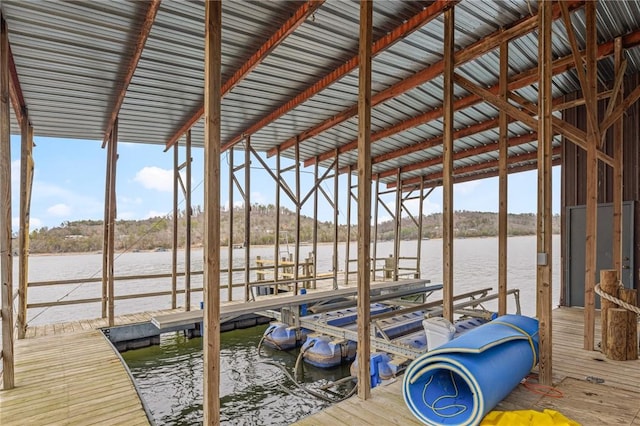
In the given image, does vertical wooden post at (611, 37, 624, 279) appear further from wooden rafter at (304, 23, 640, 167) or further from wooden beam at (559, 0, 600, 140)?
wooden beam at (559, 0, 600, 140)

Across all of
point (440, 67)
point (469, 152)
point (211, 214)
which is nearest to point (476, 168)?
point (469, 152)

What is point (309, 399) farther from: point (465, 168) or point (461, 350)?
point (465, 168)

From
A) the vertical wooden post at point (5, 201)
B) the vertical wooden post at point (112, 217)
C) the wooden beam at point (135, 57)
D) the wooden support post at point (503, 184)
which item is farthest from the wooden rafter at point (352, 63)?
the vertical wooden post at point (5, 201)

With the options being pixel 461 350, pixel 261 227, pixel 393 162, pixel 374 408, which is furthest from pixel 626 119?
pixel 261 227

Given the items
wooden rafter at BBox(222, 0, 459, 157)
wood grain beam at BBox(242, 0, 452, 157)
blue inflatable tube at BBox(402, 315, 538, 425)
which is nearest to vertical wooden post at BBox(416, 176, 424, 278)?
wood grain beam at BBox(242, 0, 452, 157)

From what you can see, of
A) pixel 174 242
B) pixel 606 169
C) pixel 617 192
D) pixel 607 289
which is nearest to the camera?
pixel 607 289

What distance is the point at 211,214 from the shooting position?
2633mm

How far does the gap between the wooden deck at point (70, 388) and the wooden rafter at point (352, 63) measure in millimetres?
5322

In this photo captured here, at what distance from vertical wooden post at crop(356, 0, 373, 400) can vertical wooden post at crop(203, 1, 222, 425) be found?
1.34m

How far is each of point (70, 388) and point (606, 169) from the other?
9.78 metres

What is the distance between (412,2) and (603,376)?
4839 millimetres

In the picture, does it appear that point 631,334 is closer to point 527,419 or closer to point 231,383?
point 527,419

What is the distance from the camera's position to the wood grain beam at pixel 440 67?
457 centimetres

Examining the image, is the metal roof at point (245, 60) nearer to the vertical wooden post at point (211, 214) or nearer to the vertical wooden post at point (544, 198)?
the vertical wooden post at point (544, 198)
